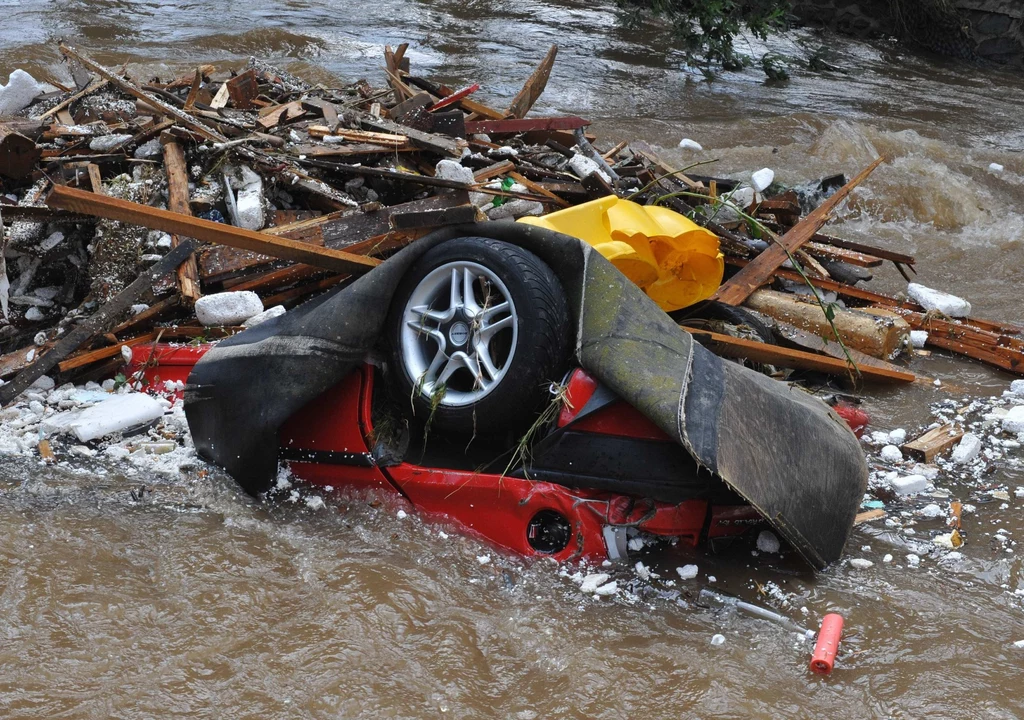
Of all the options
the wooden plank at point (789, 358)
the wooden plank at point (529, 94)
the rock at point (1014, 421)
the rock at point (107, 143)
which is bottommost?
the rock at point (1014, 421)

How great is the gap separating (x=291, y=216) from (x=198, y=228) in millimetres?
1702

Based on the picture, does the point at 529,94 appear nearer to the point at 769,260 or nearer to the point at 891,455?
the point at 769,260

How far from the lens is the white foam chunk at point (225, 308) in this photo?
5.46m

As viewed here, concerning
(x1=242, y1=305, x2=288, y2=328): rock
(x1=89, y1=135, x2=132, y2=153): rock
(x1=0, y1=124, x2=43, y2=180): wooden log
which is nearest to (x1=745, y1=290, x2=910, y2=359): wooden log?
(x1=242, y1=305, x2=288, y2=328): rock

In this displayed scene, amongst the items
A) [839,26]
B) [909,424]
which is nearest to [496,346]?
[909,424]

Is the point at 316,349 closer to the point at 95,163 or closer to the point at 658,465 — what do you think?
the point at 658,465

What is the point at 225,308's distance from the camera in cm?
547

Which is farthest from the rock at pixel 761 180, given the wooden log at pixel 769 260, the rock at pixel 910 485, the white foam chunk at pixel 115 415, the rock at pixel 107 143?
the white foam chunk at pixel 115 415

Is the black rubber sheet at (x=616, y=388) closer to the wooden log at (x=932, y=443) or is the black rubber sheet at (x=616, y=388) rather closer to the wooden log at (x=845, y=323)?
the wooden log at (x=932, y=443)

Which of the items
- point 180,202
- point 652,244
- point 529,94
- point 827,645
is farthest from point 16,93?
point 827,645

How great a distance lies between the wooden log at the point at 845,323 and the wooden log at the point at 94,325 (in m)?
3.89

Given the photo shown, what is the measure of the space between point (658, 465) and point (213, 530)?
6.63ft

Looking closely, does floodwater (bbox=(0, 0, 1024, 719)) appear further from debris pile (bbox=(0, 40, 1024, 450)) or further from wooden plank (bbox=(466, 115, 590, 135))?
wooden plank (bbox=(466, 115, 590, 135))

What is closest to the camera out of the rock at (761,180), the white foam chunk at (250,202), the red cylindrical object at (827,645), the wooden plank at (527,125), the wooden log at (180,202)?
the red cylindrical object at (827,645)
